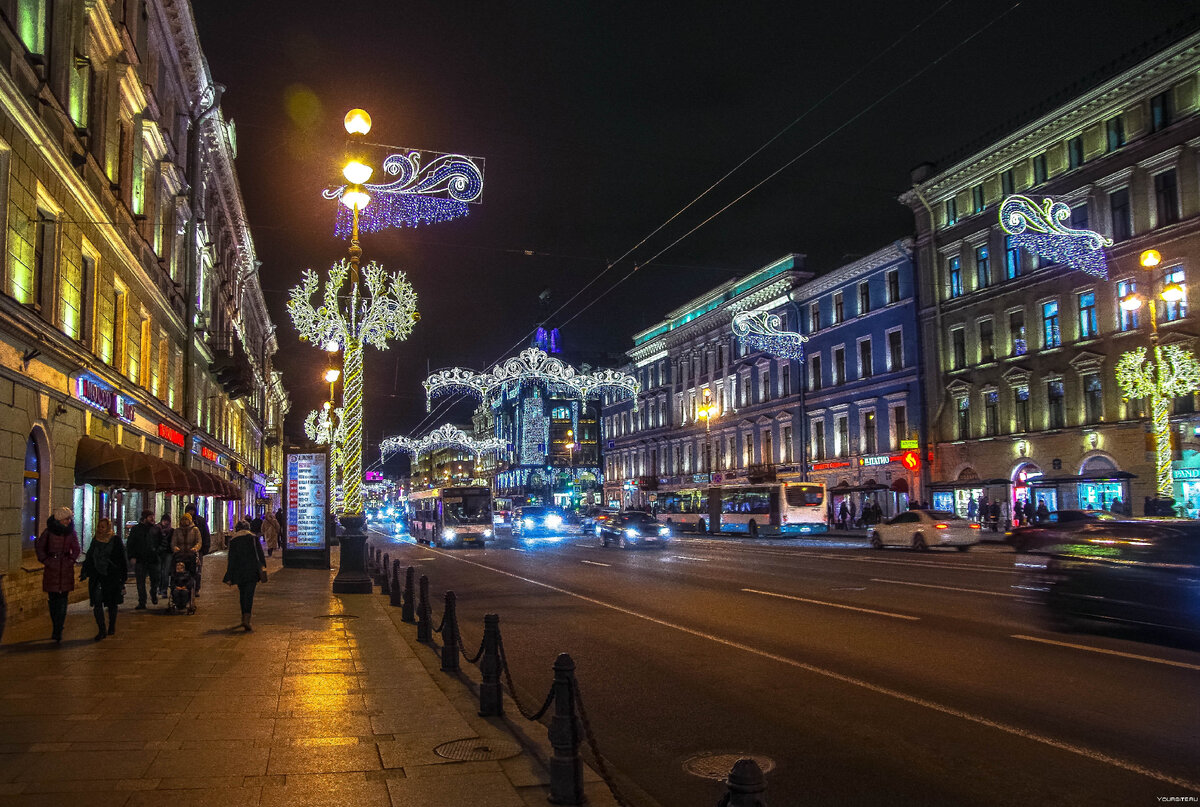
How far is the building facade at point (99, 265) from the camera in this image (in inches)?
568

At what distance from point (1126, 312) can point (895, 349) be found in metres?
15.1

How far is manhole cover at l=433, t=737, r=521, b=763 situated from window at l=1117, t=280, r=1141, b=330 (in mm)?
35702

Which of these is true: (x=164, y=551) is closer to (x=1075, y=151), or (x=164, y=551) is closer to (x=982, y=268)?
(x=1075, y=151)

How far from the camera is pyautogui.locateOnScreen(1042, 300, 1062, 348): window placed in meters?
39.8

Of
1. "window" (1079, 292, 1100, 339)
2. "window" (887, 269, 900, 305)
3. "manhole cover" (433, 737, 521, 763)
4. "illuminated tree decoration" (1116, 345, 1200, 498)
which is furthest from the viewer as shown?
"window" (887, 269, 900, 305)

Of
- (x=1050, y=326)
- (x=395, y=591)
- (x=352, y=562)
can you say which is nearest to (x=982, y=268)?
(x=1050, y=326)

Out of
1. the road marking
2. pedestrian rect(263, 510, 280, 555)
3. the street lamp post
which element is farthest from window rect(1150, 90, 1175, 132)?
pedestrian rect(263, 510, 280, 555)

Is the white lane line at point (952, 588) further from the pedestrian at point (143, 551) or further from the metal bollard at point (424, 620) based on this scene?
the pedestrian at point (143, 551)

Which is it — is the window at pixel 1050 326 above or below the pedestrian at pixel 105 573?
above

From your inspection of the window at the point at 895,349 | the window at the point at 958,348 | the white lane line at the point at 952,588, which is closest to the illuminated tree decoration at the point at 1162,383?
the window at the point at 958,348

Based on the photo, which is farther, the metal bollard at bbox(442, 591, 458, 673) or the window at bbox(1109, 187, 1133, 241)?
the window at bbox(1109, 187, 1133, 241)

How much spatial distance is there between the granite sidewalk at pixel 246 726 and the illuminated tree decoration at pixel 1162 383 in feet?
81.5

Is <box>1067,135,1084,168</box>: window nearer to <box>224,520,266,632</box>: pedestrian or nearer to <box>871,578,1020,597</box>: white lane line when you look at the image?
<box>871,578,1020,597</box>: white lane line

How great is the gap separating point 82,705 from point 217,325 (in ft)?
114
